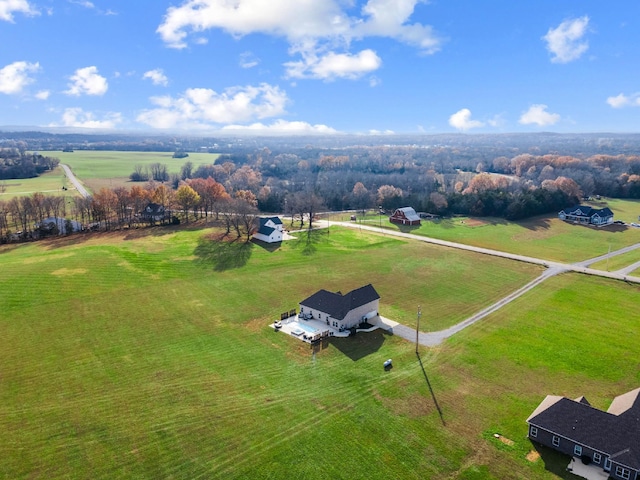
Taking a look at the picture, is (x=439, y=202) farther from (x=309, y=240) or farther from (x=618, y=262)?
(x=618, y=262)

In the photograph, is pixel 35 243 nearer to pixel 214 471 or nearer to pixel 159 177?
pixel 214 471

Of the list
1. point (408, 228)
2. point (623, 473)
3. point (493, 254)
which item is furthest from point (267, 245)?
point (623, 473)

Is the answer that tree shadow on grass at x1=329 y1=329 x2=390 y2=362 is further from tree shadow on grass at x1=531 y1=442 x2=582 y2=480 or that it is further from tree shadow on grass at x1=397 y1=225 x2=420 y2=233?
tree shadow on grass at x1=397 y1=225 x2=420 y2=233

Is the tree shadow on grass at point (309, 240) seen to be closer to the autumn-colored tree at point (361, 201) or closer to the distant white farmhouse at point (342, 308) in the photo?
the distant white farmhouse at point (342, 308)

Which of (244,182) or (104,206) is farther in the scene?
(244,182)

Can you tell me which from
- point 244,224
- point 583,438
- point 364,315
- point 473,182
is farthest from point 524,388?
point 473,182

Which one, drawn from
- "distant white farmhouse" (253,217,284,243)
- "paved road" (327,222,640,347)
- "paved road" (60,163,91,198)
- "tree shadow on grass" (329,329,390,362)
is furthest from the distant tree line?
"tree shadow on grass" (329,329,390,362)
